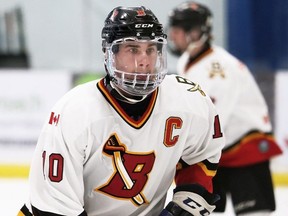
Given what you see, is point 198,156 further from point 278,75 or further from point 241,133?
point 278,75

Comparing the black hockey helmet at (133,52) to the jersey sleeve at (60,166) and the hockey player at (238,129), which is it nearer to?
the jersey sleeve at (60,166)

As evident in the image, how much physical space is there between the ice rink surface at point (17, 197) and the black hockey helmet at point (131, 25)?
1.96 m

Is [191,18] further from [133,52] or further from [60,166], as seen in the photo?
[60,166]

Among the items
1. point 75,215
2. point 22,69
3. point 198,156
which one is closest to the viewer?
point 75,215

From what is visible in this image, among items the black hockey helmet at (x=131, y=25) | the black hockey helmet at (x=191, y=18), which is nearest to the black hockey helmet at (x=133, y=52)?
the black hockey helmet at (x=131, y=25)

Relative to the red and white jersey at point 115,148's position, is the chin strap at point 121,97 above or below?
above

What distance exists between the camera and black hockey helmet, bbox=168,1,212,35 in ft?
11.8

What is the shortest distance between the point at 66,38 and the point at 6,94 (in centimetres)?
74

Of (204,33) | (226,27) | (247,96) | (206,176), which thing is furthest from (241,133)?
(226,27)

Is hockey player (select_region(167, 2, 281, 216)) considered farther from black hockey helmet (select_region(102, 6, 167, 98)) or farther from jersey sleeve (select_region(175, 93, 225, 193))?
black hockey helmet (select_region(102, 6, 167, 98))

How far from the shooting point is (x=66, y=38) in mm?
5793

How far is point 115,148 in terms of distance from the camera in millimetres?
2201

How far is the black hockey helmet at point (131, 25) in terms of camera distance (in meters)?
2.18

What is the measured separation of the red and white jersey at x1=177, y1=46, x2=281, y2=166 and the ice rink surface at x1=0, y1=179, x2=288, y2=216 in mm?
662
